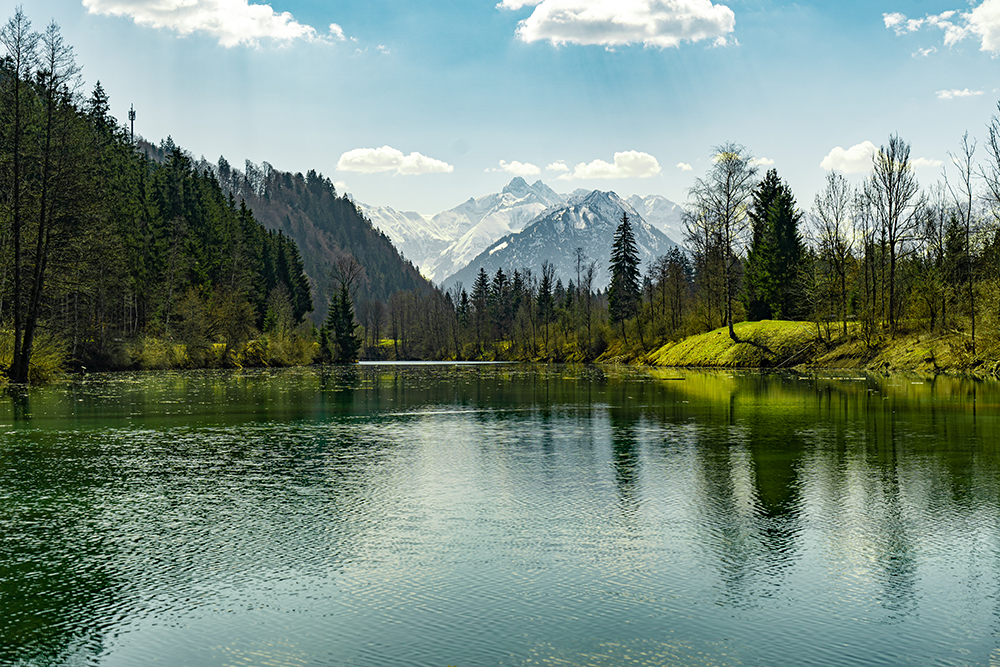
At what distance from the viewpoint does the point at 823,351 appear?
5850 cm

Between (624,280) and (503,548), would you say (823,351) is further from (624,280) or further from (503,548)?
(503,548)

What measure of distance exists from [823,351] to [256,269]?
80108mm

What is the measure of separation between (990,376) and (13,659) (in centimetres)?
4428

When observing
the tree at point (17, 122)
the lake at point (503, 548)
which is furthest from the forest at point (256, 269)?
the lake at point (503, 548)

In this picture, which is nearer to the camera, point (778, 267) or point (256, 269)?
point (778, 267)

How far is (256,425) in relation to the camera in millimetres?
21328

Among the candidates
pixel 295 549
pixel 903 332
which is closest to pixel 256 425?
pixel 295 549

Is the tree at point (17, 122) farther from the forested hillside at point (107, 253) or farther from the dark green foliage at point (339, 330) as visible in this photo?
the dark green foliage at point (339, 330)

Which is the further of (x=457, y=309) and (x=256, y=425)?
(x=457, y=309)

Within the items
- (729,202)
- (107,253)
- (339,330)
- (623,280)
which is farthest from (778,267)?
(339,330)

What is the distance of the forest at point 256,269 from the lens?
38281mm

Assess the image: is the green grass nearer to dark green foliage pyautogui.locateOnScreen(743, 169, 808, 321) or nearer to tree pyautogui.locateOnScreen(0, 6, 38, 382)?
dark green foliage pyautogui.locateOnScreen(743, 169, 808, 321)

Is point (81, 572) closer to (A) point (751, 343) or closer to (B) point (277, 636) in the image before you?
(B) point (277, 636)

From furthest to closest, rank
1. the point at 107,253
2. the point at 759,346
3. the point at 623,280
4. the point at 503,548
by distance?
the point at 623,280
the point at 759,346
the point at 107,253
the point at 503,548
